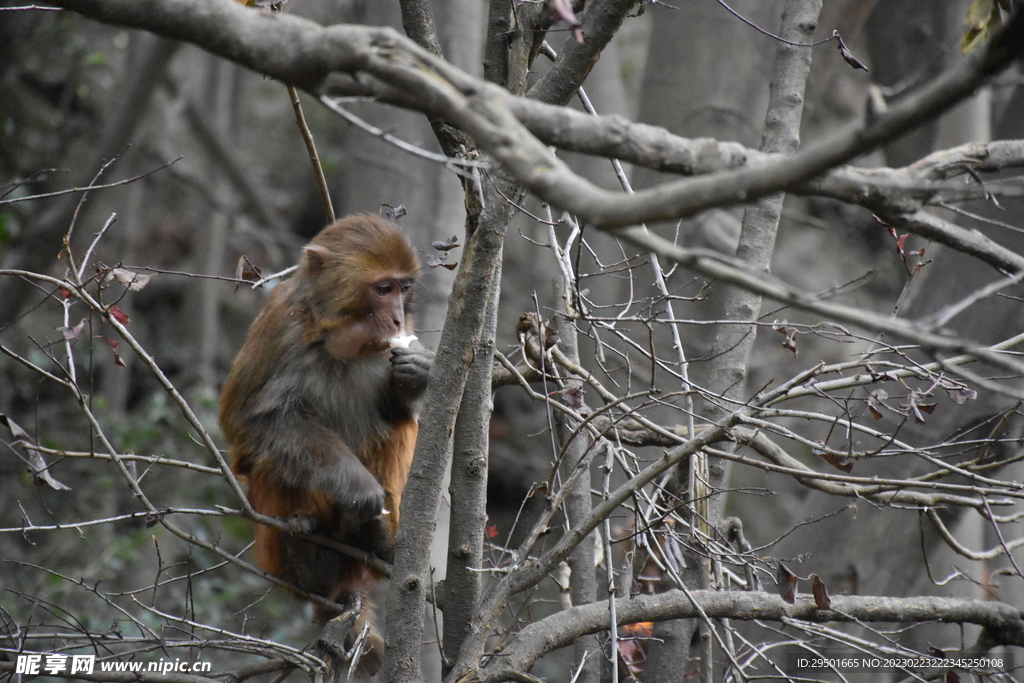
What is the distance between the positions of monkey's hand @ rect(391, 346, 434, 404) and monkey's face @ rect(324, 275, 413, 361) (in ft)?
0.63

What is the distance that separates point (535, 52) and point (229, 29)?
4.89ft

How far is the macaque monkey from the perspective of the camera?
392 centimetres

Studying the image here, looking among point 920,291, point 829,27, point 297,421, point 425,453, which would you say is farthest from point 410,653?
point 829,27

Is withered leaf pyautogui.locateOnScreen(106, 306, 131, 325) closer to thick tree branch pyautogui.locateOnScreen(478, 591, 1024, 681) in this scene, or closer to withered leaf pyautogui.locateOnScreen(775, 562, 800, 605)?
thick tree branch pyautogui.locateOnScreen(478, 591, 1024, 681)

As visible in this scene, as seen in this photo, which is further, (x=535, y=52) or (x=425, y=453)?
(x=535, y=52)

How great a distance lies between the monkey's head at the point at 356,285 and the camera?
4.09 meters

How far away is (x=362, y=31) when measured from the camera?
65.8 inches

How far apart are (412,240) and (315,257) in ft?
4.51

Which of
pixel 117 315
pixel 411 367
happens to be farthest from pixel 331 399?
pixel 117 315

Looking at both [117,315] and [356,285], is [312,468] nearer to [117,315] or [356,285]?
[356,285]

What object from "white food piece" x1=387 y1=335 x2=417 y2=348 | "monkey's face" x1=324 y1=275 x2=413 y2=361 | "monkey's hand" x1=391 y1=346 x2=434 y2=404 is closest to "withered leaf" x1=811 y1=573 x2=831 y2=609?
"monkey's hand" x1=391 y1=346 x2=434 y2=404

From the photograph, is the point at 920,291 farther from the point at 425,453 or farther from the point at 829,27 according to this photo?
the point at 425,453

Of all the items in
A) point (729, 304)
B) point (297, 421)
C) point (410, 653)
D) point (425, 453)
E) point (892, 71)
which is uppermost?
point (892, 71)

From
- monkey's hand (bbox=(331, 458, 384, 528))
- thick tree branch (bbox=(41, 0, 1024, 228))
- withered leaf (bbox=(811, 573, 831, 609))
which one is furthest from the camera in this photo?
monkey's hand (bbox=(331, 458, 384, 528))
